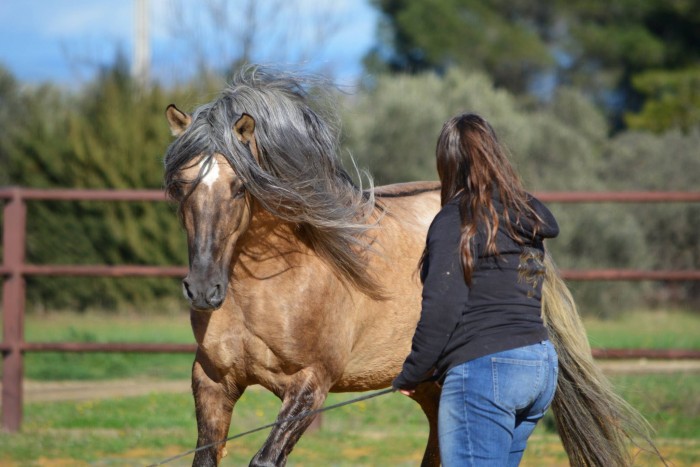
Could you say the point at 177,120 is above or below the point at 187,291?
above

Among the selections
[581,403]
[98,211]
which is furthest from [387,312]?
[98,211]

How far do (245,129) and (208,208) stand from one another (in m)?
0.38

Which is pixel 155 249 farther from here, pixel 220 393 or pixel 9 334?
pixel 220 393

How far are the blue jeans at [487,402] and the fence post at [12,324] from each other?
15.1ft

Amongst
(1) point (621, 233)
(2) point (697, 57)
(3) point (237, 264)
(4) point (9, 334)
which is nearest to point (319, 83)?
(3) point (237, 264)

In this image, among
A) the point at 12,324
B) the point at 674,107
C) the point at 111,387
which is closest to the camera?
the point at 12,324

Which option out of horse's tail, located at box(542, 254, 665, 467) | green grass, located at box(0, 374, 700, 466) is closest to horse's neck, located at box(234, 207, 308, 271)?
horse's tail, located at box(542, 254, 665, 467)

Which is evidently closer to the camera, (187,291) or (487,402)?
(487,402)

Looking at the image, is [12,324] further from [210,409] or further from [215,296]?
[215,296]

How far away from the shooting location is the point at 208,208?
3.21 m

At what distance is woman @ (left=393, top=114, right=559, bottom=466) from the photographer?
2.61 meters

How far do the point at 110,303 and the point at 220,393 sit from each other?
1104cm

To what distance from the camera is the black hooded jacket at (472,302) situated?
2.63 meters

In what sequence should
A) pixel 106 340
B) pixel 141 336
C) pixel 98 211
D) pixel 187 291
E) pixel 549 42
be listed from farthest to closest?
pixel 549 42, pixel 98 211, pixel 141 336, pixel 106 340, pixel 187 291
